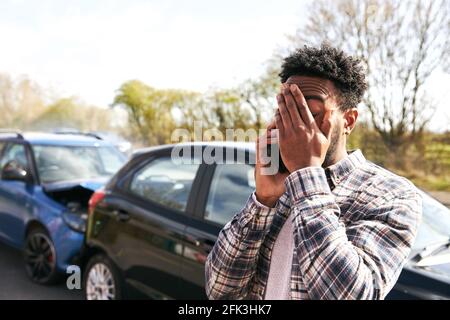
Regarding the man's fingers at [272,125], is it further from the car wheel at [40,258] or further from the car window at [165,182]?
the car wheel at [40,258]

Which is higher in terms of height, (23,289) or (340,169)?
(340,169)

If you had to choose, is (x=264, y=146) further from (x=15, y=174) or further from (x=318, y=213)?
(x=15, y=174)

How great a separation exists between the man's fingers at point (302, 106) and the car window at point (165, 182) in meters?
1.95

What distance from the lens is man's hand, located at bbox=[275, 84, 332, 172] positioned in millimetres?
1149

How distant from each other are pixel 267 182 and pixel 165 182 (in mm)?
2213

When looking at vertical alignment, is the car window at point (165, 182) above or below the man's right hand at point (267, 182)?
below

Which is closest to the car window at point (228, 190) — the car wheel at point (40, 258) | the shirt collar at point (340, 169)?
the shirt collar at point (340, 169)

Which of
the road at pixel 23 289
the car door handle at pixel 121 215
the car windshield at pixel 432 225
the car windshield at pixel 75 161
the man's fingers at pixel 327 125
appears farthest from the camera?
the car windshield at pixel 75 161

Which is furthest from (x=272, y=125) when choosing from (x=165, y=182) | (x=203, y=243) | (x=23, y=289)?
(x=23, y=289)

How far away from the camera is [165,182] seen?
3420mm

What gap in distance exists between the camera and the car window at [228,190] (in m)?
2.82

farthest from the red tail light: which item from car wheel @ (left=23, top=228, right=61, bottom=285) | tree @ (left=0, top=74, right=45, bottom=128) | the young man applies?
tree @ (left=0, top=74, right=45, bottom=128)

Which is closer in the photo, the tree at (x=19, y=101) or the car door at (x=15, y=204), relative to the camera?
the car door at (x=15, y=204)

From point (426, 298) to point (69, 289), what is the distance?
348 centimetres
